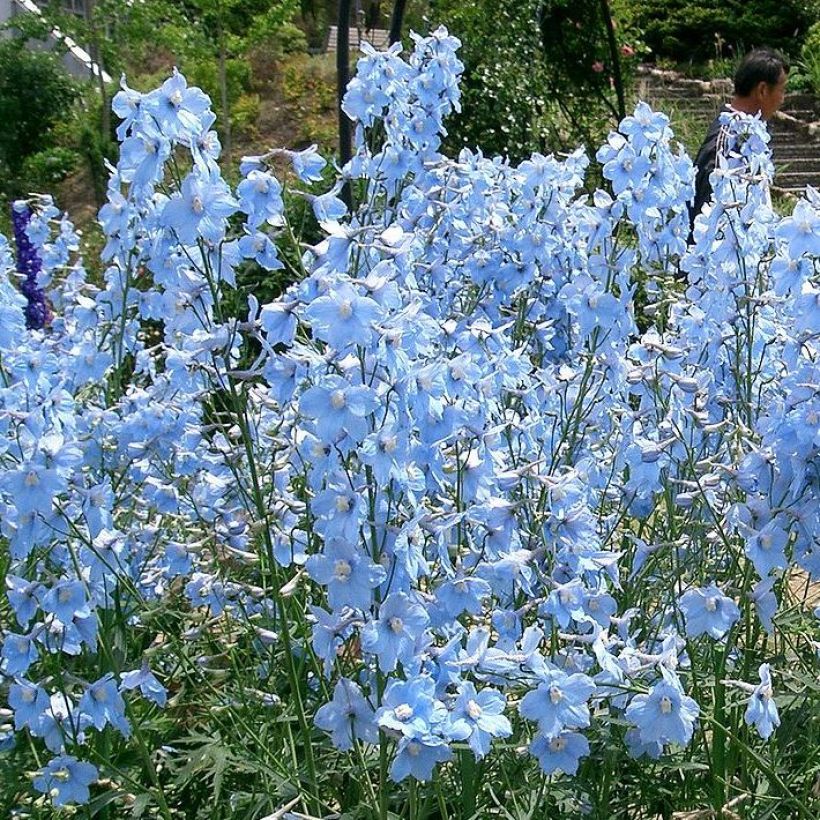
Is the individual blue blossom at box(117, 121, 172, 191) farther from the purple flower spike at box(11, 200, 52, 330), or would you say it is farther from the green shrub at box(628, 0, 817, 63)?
the green shrub at box(628, 0, 817, 63)

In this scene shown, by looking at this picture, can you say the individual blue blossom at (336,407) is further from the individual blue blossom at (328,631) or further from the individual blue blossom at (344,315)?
the individual blue blossom at (328,631)

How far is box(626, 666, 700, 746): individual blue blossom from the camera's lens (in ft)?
5.64

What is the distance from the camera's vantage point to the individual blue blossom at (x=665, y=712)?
1718 millimetres

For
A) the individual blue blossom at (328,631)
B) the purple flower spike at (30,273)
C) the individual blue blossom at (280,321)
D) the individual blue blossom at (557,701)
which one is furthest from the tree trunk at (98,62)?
the individual blue blossom at (557,701)

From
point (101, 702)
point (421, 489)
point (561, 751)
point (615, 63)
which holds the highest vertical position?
point (615, 63)

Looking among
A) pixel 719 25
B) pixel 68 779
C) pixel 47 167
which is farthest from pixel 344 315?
pixel 719 25

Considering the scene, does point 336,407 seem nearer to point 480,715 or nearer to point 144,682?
point 480,715

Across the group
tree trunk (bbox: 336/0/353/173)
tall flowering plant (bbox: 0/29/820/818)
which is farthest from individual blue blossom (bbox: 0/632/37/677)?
tree trunk (bbox: 336/0/353/173)

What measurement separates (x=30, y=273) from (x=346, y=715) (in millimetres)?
3649

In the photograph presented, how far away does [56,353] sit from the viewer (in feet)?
10.1

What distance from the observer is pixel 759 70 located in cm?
487

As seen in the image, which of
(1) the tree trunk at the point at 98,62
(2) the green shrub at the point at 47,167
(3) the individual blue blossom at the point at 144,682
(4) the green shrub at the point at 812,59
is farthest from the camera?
(4) the green shrub at the point at 812,59

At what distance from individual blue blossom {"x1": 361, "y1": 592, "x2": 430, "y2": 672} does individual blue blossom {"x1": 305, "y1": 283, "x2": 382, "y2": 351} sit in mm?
376

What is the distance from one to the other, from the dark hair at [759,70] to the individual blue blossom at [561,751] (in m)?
3.81
